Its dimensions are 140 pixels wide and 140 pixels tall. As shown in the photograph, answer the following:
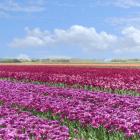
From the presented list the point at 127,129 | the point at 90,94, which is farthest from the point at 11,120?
the point at 90,94

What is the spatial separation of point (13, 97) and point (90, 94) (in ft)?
10.2

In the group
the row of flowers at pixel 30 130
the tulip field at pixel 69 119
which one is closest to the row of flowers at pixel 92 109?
the tulip field at pixel 69 119

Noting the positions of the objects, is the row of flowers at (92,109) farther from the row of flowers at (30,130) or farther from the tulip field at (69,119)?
the row of flowers at (30,130)

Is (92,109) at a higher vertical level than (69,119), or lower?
higher

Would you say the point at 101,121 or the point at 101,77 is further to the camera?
the point at 101,77

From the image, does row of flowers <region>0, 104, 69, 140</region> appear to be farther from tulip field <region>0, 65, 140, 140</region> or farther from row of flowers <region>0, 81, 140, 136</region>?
row of flowers <region>0, 81, 140, 136</region>

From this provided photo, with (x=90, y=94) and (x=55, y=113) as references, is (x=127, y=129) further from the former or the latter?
(x=90, y=94)

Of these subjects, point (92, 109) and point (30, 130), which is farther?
point (92, 109)

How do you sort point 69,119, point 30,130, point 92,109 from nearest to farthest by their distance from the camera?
point 30,130 < point 69,119 < point 92,109

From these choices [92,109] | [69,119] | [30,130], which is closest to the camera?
[30,130]

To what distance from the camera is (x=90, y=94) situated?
20156 mm

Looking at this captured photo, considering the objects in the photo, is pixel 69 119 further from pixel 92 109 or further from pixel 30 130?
pixel 30 130

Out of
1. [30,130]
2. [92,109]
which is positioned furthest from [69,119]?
[30,130]

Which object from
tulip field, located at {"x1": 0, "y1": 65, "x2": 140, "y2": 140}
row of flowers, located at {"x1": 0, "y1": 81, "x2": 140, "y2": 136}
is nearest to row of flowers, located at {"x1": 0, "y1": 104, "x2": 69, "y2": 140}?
tulip field, located at {"x1": 0, "y1": 65, "x2": 140, "y2": 140}
